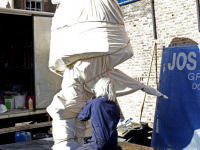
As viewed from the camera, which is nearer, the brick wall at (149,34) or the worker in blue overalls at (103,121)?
the worker in blue overalls at (103,121)

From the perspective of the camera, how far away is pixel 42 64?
7859 millimetres

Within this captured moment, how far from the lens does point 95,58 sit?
6.48 meters

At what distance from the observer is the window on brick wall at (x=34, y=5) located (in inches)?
696

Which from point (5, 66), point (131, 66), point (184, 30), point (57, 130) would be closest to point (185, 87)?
point (184, 30)

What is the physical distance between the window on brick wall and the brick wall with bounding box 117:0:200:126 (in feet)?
31.5

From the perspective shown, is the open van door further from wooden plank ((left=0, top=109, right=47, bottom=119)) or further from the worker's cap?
the worker's cap

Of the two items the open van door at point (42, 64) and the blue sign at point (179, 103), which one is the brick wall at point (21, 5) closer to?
the open van door at point (42, 64)

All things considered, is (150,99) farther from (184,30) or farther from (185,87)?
(184,30)

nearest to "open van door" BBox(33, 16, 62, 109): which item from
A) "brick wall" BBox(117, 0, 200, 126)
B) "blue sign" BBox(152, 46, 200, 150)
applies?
"brick wall" BBox(117, 0, 200, 126)

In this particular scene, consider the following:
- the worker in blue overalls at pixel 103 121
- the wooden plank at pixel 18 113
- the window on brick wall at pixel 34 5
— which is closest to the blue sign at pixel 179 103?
the wooden plank at pixel 18 113

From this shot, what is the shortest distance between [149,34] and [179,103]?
1.92 metres

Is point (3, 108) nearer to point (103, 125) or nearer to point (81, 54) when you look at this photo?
point (81, 54)

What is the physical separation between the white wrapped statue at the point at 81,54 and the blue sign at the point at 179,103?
124cm

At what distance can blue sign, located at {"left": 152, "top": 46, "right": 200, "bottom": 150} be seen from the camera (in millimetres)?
7000
